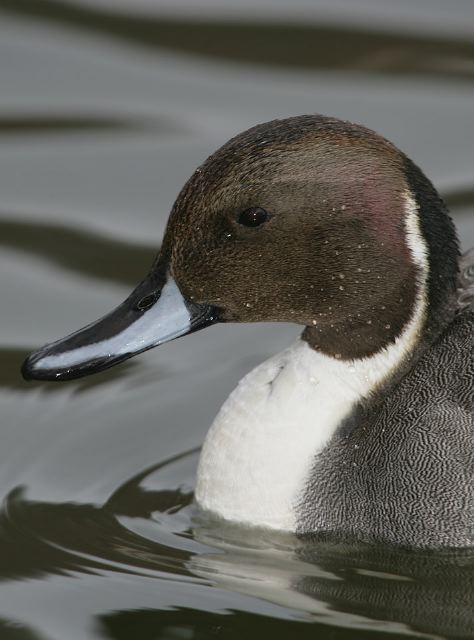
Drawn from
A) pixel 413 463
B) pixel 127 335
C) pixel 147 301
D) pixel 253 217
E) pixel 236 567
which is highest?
pixel 253 217

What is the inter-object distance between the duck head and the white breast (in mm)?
55

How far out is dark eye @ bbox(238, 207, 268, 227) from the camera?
4.50 m

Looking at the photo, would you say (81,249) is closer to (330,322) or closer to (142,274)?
(142,274)

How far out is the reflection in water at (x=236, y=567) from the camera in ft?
14.4

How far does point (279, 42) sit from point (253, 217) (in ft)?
11.5

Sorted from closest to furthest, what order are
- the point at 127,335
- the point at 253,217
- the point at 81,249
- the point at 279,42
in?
1. the point at 253,217
2. the point at 127,335
3. the point at 81,249
4. the point at 279,42

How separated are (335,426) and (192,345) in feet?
4.42

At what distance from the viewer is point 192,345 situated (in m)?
6.02

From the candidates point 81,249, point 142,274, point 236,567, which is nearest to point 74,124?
point 81,249

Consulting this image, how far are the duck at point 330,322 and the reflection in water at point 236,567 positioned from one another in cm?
8

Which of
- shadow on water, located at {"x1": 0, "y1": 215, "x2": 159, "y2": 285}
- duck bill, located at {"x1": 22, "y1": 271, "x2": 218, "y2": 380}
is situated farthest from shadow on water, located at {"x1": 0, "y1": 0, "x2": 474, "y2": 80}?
duck bill, located at {"x1": 22, "y1": 271, "x2": 218, "y2": 380}

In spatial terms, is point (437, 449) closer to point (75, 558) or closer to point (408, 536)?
point (408, 536)

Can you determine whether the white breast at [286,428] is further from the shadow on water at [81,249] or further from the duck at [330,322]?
the shadow on water at [81,249]

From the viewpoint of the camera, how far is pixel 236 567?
4.69 meters
